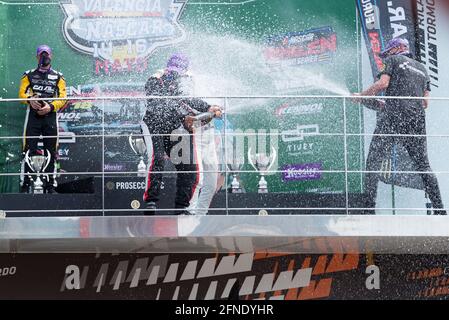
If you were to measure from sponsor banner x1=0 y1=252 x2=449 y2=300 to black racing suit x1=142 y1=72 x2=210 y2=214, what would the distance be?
0.48 meters

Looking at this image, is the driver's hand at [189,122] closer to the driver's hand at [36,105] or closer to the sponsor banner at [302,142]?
the driver's hand at [36,105]

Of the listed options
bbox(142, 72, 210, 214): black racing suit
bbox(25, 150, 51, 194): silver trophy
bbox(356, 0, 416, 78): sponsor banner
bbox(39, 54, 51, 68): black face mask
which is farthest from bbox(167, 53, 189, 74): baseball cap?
bbox(356, 0, 416, 78): sponsor banner

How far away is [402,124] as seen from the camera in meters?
5.38

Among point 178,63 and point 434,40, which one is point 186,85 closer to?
point 178,63

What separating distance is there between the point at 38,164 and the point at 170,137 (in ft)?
2.66

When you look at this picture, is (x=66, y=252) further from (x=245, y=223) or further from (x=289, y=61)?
(x=289, y=61)

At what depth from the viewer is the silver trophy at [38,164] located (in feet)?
17.9

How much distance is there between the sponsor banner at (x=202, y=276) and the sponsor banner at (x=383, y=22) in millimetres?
1902

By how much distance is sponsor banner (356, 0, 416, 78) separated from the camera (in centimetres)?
688

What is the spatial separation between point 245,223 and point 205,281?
73 cm

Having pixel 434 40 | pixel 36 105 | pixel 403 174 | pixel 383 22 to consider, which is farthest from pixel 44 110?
pixel 434 40

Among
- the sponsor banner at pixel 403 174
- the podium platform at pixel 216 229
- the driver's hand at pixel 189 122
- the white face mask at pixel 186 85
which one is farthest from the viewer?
the sponsor banner at pixel 403 174

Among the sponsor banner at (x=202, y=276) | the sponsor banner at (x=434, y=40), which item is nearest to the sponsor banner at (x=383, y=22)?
the sponsor banner at (x=434, y=40)

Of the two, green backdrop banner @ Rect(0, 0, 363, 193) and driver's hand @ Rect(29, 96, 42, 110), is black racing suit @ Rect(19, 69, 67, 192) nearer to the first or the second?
driver's hand @ Rect(29, 96, 42, 110)
